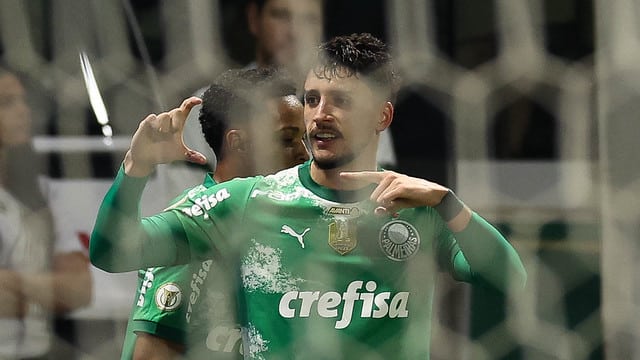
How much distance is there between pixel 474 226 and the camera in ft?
4.33

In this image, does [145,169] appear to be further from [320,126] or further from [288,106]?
[288,106]

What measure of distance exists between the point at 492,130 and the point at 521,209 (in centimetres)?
10

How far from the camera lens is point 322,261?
4.62 ft

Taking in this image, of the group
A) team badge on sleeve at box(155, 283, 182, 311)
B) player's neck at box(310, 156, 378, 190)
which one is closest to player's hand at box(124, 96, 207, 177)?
player's neck at box(310, 156, 378, 190)

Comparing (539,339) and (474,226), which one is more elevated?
(474,226)

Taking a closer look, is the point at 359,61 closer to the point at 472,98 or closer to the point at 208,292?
the point at 472,98

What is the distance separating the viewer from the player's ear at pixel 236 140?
1.65 metres

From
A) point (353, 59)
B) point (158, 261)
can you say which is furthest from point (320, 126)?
point (158, 261)

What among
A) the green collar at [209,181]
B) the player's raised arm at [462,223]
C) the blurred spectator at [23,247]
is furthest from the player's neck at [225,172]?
the player's raised arm at [462,223]

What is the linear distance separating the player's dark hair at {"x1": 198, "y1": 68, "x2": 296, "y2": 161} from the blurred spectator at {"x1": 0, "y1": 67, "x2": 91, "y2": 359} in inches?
9.7

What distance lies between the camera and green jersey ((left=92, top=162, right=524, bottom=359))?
1384 millimetres

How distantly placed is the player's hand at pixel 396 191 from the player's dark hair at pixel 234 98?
0.32 m

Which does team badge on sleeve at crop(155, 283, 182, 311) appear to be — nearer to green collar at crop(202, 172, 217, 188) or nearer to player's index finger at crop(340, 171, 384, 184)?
green collar at crop(202, 172, 217, 188)

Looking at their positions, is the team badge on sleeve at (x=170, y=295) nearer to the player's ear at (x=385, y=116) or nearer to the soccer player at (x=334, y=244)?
the soccer player at (x=334, y=244)
